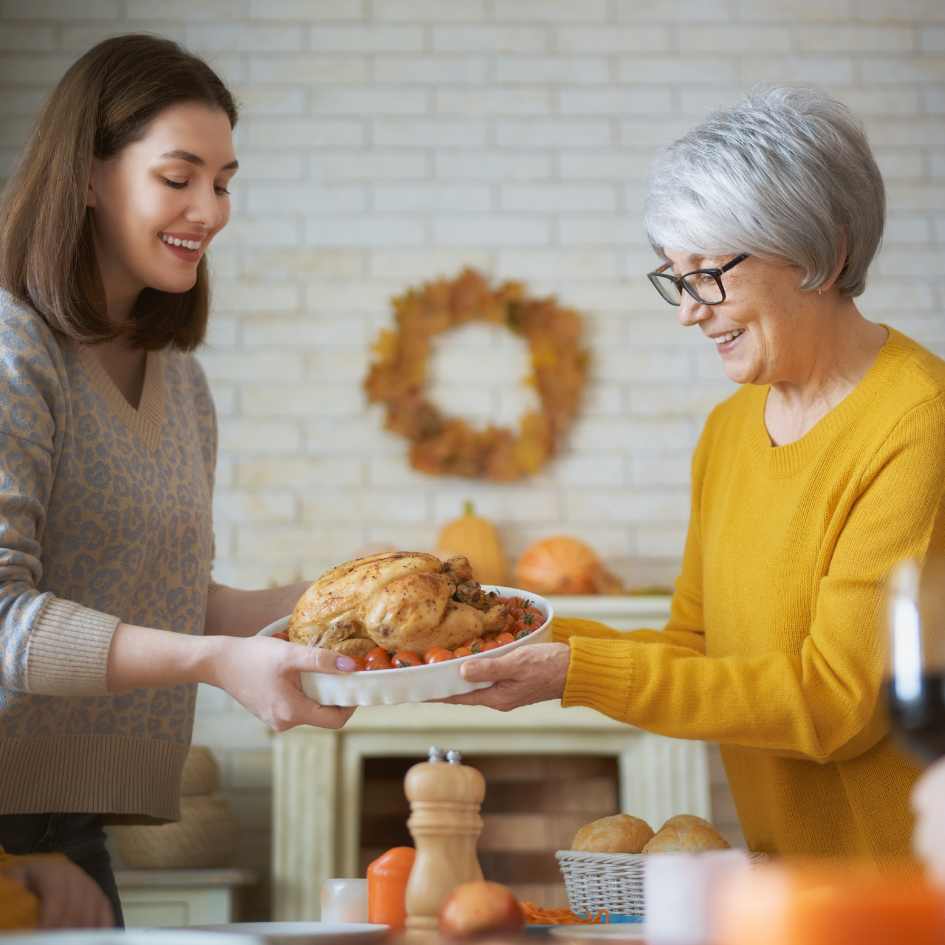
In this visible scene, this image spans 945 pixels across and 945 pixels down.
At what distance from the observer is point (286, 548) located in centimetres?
384

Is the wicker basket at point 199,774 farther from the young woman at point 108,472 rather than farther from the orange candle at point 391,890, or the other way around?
the orange candle at point 391,890

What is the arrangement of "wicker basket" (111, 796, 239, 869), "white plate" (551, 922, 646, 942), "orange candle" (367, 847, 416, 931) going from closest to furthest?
"white plate" (551, 922, 646, 942)
"orange candle" (367, 847, 416, 931)
"wicker basket" (111, 796, 239, 869)

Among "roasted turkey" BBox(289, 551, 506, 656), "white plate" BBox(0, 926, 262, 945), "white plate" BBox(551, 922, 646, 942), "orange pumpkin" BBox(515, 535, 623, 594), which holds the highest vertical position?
"orange pumpkin" BBox(515, 535, 623, 594)

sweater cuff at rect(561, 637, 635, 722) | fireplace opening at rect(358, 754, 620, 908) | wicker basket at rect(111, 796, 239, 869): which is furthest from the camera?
fireplace opening at rect(358, 754, 620, 908)

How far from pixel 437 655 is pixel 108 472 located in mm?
541

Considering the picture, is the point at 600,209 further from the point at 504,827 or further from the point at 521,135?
the point at 504,827

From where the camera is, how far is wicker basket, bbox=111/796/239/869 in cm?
333

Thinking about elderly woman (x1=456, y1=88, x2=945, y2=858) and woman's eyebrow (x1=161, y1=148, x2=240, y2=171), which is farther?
Answer: woman's eyebrow (x1=161, y1=148, x2=240, y2=171)

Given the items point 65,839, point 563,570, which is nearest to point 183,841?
point 563,570

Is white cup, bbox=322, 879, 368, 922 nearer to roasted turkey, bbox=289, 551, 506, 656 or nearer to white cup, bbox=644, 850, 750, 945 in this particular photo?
roasted turkey, bbox=289, 551, 506, 656

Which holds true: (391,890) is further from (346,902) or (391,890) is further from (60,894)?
(60,894)

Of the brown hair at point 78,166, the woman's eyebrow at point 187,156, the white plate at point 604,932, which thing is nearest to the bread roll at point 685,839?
the white plate at point 604,932

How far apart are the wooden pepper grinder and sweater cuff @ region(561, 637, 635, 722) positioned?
0.39 m

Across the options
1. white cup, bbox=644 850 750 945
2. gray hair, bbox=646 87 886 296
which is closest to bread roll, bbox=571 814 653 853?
white cup, bbox=644 850 750 945
